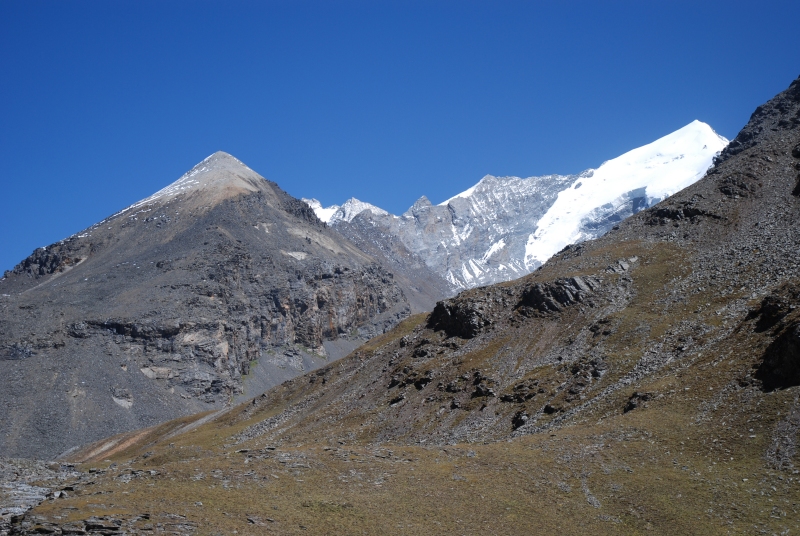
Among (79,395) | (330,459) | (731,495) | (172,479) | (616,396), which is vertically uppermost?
(79,395)

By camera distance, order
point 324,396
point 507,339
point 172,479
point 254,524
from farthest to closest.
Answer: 1. point 324,396
2. point 507,339
3. point 172,479
4. point 254,524

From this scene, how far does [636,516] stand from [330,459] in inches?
946

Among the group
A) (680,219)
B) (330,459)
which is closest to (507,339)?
(680,219)

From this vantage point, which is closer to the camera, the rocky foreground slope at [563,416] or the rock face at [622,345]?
the rocky foreground slope at [563,416]

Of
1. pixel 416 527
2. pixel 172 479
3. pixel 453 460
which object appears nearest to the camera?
pixel 416 527

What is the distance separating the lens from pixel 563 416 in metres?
75.0

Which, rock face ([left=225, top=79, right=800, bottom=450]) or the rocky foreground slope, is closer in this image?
the rocky foreground slope

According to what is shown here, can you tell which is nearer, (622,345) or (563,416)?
(563,416)

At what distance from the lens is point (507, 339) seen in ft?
346

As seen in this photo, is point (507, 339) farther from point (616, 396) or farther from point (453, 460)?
point (453, 460)

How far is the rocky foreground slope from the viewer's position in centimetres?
4769

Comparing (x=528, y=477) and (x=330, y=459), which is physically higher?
(x=330, y=459)

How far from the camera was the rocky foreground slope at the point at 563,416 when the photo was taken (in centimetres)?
4769

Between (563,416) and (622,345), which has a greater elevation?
(622,345)
